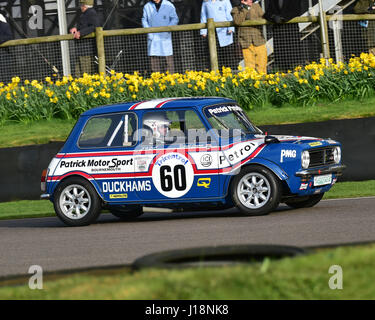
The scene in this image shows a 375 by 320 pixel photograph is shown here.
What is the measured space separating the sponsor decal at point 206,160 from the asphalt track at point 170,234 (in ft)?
2.46

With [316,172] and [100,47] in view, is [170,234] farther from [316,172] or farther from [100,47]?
[100,47]

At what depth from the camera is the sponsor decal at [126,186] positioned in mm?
11984

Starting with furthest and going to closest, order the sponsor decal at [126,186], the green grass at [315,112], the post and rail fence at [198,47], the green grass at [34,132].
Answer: the post and rail fence at [198,47]
the green grass at [34,132]
the green grass at [315,112]
the sponsor decal at [126,186]

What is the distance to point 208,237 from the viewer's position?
9797 millimetres

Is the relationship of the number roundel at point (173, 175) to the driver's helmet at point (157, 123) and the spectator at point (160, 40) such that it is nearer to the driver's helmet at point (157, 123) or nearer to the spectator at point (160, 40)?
the driver's helmet at point (157, 123)

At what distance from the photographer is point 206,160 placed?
459 inches

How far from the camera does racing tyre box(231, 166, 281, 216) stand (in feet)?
37.1

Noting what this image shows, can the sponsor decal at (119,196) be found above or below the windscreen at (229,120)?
below

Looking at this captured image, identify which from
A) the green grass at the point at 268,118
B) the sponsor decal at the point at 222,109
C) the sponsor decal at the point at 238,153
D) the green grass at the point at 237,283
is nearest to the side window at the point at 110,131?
the sponsor decal at the point at 222,109

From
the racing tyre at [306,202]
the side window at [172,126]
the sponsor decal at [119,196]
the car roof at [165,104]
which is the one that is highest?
the car roof at [165,104]

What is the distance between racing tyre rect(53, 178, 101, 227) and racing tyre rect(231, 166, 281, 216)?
2.04m

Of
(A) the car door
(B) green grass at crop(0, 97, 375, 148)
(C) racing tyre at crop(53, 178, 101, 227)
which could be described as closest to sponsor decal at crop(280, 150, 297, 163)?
(A) the car door

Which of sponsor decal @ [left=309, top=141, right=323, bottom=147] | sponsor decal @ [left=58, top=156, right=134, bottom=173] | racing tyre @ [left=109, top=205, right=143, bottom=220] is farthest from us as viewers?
racing tyre @ [left=109, top=205, right=143, bottom=220]

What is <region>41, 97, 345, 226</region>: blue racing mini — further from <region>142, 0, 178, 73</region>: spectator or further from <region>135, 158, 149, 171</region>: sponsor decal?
<region>142, 0, 178, 73</region>: spectator
